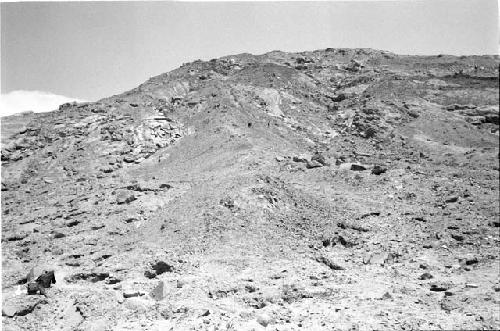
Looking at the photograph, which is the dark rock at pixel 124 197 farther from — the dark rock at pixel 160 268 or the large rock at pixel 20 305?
the large rock at pixel 20 305

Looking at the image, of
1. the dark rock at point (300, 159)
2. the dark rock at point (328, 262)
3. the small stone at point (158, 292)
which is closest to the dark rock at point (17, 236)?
the small stone at point (158, 292)

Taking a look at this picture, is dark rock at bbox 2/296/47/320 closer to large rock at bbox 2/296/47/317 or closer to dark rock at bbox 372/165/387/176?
large rock at bbox 2/296/47/317

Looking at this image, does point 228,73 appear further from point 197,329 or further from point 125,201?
point 197,329

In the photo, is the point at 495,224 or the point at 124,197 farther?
the point at 124,197

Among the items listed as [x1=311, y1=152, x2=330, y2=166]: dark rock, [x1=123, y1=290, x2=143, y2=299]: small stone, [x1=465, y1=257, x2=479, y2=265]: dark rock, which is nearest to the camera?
[x1=123, y1=290, x2=143, y2=299]: small stone

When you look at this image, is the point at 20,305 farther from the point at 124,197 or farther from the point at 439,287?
the point at 439,287

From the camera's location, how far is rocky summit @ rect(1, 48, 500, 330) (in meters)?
8.38

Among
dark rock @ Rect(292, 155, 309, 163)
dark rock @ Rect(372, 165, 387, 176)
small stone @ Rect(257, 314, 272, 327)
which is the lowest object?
small stone @ Rect(257, 314, 272, 327)

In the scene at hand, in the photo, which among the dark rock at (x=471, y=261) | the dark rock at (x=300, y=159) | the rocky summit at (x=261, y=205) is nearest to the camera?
the rocky summit at (x=261, y=205)

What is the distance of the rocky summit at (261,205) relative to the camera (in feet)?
27.5

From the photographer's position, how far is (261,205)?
40.8 feet

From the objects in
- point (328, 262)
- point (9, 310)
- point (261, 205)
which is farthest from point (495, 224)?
point (9, 310)

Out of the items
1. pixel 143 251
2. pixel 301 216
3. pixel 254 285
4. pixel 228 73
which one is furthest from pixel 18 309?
pixel 228 73

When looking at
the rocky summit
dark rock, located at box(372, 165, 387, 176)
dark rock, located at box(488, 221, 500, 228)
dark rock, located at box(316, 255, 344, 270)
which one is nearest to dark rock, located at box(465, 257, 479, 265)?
the rocky summit
